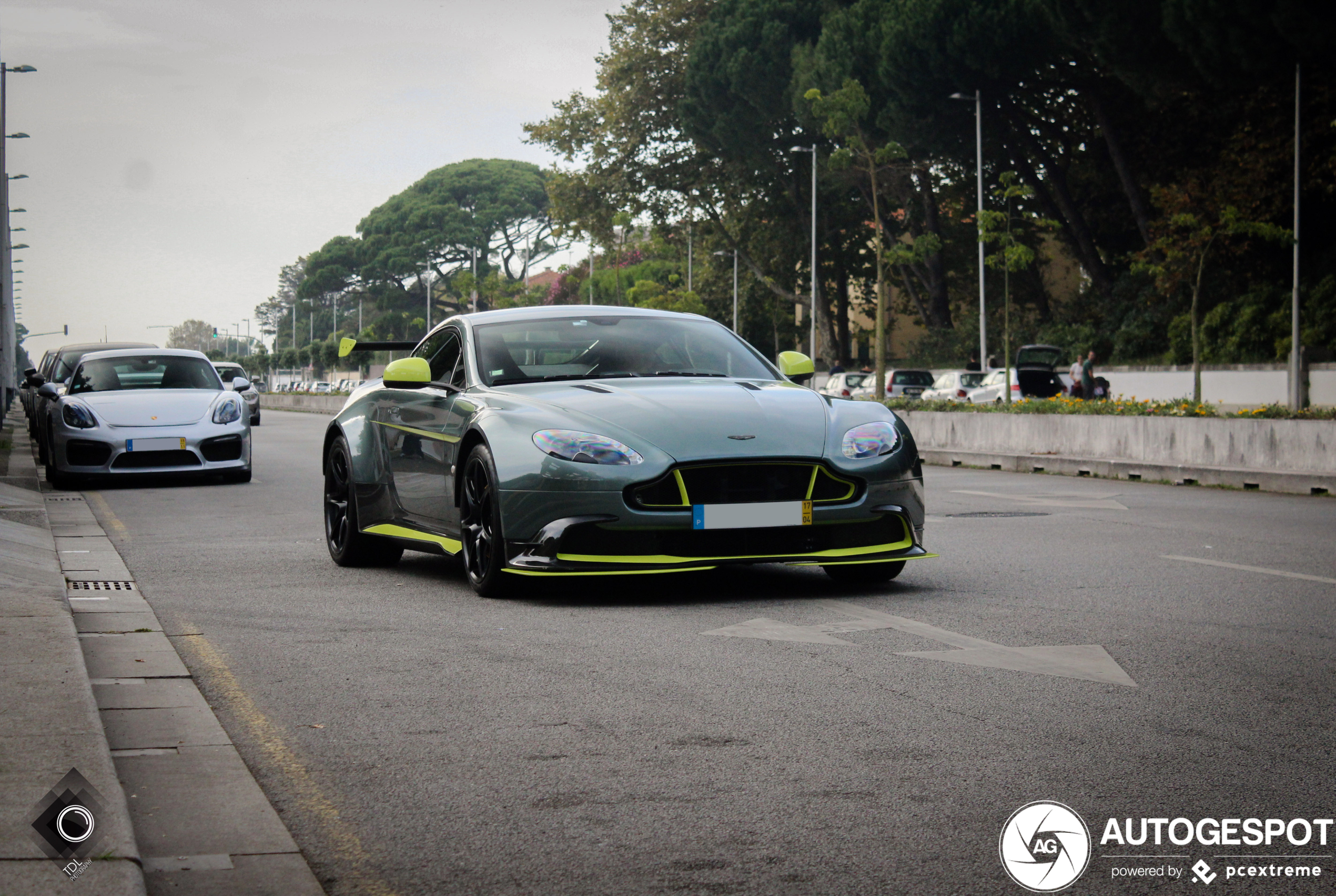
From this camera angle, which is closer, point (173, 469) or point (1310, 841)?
point (1310, 841)

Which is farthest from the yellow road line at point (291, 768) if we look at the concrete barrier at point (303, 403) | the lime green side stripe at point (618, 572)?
the concrete barrier at point (303, 403)

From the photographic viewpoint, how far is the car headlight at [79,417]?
16422 millimetres

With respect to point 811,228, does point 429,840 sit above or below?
below

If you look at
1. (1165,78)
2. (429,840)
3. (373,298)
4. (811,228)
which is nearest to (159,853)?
(429,840)

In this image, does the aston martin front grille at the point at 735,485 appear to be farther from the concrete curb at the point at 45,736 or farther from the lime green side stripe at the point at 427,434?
the concrete curb at the point at 45,736

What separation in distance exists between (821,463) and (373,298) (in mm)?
139533

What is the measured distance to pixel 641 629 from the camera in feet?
22.0

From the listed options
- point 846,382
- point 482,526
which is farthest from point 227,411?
point 846,382

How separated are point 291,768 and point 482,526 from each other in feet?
11.0

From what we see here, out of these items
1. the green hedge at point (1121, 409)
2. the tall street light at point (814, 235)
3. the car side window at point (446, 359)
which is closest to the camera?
the car side window at point (446, 359)

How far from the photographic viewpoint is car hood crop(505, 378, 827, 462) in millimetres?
7262

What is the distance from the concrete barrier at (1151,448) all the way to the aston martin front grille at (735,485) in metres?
10.2

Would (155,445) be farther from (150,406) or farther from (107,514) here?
(107,514)

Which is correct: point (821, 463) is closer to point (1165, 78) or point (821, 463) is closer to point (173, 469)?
point (173, 469)
